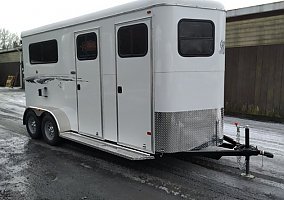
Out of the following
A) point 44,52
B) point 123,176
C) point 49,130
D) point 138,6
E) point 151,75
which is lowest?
point 123,176

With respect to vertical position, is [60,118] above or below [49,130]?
above

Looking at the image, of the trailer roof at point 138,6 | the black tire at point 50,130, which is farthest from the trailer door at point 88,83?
the black tire at point 50,130

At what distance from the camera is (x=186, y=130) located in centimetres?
543

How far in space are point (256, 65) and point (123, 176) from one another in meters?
8.31

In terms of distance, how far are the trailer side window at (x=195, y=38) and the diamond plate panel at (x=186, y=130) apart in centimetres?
100

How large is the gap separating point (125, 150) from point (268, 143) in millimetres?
3824

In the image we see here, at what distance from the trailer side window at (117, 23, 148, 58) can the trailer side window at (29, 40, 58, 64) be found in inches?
96.5

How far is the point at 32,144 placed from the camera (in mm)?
7977

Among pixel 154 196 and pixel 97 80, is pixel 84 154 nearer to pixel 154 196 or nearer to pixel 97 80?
pixel 97 80

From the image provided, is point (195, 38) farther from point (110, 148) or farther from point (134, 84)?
point (110, 148)

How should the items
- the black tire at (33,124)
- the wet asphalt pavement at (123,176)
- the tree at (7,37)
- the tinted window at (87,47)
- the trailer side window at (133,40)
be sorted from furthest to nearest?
the tree at (7,37) < the black tire at (33,124) < the tinted window at (87,47) < the trailer side window at (133,40) < the wet asphalt pavement at (123,176)

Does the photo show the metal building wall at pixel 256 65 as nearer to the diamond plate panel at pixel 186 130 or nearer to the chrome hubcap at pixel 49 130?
the diamond plate panel at pixel 186 130

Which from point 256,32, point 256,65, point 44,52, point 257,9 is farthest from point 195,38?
point 256,32

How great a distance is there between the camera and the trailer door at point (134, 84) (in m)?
5.42
